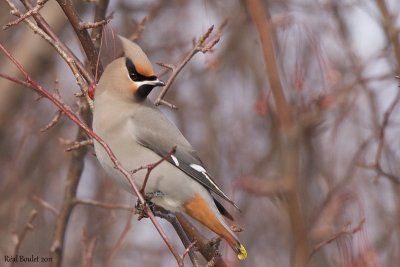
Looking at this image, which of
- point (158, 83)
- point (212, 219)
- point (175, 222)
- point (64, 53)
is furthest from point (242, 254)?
point (64, 53)

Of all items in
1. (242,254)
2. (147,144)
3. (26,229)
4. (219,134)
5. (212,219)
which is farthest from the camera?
(219,134)

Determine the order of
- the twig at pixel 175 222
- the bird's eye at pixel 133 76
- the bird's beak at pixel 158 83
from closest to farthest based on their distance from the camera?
the bird's beak at pixel 158 83, the twig at pixel 175 222, the bird's eye at pixel 133 76

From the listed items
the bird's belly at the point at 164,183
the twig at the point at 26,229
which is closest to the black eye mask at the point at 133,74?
the bird's belly at the point at 164,183

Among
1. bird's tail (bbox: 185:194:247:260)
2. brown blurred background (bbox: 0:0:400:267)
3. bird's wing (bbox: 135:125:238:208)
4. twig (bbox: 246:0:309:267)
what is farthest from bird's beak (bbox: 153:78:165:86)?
brown blurred background (bbox: 0:0:400:267)

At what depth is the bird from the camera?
372 cm

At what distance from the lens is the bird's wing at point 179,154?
3775 mm

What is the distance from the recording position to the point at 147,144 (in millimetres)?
3771

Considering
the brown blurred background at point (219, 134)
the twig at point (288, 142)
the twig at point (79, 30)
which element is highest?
the twig at point (79, 30)

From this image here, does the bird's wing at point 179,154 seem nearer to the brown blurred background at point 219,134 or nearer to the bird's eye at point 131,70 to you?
the bird's eye at point 131,70

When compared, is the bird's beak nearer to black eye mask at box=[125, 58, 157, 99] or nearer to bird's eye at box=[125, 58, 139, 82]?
black eye mask at box=[125, 58, 157, 99]

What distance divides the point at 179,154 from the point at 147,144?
178 mm

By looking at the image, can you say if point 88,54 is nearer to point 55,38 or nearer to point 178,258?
point 55,38

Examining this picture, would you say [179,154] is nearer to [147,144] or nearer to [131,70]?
[147,144]

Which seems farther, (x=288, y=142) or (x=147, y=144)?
(x=147, y=144)
